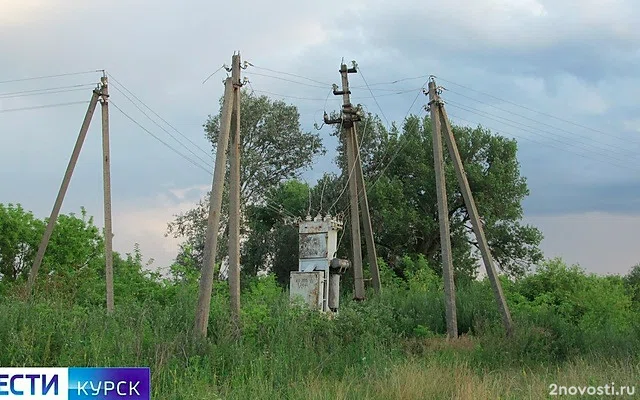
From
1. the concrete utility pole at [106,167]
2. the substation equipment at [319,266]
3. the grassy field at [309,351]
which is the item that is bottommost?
the grassy field at [309,351]

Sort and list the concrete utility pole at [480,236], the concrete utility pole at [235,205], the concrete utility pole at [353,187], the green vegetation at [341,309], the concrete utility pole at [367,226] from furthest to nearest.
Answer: the concrete utility pole at [367,226] < the concrete utility pole at [353,187] < the concrete utility pole at [480,236] < the concrete utility pole at [235,205] < the green vegetation at [341,309]

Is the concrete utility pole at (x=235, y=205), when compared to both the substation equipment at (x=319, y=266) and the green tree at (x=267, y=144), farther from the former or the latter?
the green tree at (x=267, y=144)

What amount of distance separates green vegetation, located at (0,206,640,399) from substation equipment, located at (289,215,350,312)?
59.2 inches

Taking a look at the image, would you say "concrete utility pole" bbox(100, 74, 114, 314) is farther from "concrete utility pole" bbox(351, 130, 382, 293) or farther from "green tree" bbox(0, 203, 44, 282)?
"green tree" bbox(0, 203, 44, 282)

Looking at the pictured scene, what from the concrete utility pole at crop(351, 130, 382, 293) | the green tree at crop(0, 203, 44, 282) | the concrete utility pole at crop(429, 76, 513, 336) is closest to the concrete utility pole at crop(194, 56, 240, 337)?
the concrete utility pole at crop(429, 76, 513, 336)

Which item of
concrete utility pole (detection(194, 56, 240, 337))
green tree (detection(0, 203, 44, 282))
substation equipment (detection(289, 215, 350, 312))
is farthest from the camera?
green tree (detection(0, 203, 44, 282))

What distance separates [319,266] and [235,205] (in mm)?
6221

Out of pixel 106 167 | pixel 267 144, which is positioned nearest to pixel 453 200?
pixel 267 144

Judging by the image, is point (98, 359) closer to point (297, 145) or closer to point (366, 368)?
Result: point (366, 368)

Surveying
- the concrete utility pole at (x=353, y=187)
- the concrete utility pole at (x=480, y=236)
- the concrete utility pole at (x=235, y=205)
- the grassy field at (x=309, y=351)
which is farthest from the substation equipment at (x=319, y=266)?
the concrete utility pole at (x=235, y=205)

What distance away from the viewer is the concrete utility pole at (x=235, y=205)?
16.6m

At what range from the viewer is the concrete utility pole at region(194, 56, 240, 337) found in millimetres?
15500

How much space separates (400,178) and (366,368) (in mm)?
26752

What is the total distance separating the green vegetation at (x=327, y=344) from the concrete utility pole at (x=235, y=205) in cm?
49
